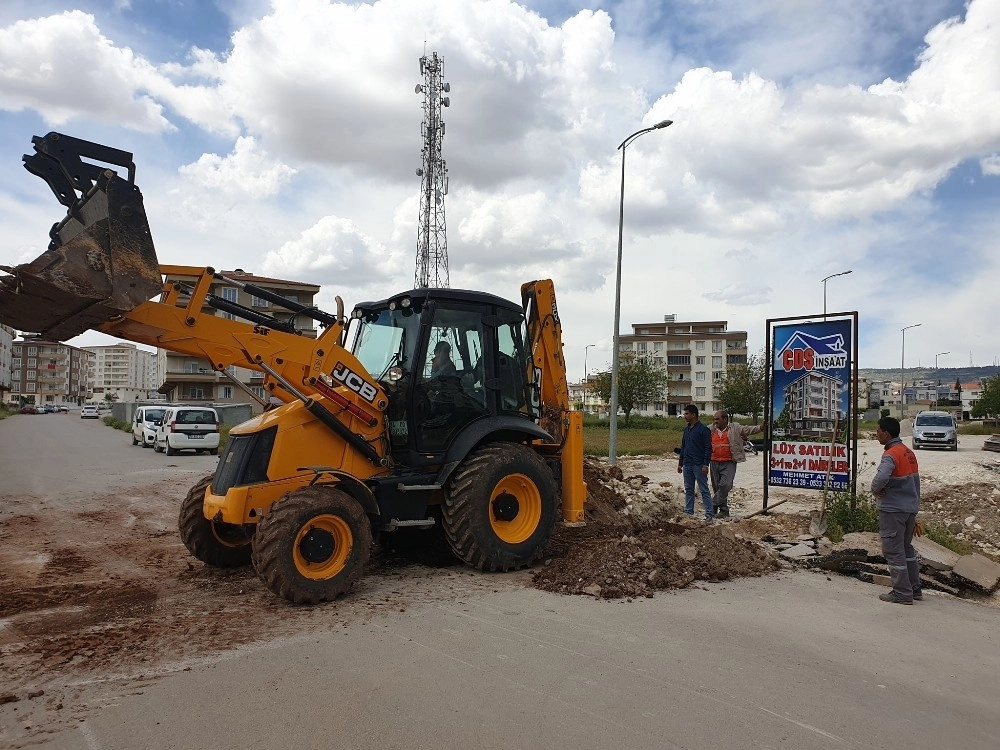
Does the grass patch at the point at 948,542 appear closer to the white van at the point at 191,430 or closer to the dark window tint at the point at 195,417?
the white van at the point at 191,430

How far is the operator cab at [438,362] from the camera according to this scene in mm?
6969

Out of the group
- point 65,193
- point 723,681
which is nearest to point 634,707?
point 723,681

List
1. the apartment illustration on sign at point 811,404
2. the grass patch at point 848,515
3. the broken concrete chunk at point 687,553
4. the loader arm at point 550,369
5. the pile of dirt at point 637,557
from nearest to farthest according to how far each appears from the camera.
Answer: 1. the pile of dirt at point 637,557
2. the broken concrete chunk at point 687,553
3. the loader arm at point 550,369
4. the grass patch at point 848,515
5. the apartment illustration on sign at point 811,404

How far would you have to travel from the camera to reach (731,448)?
10523mm

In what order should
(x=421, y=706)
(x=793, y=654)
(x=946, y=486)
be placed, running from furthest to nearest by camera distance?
(x=946, y=486) < (x=793, y=654) < (x=421, y=706)

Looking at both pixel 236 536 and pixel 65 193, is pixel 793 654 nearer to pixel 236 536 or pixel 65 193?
pixel 236 536

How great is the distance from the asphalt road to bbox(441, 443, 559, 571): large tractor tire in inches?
25.4

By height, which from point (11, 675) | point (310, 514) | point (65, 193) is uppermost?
point (65, 193)

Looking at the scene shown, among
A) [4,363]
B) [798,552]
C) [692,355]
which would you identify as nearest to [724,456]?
[798,552]

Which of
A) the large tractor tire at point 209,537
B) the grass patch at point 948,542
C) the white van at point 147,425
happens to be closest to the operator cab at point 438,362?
the large tractor tire at point 209,537

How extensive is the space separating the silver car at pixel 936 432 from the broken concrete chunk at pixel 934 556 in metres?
26.5

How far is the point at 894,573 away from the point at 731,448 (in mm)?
4140

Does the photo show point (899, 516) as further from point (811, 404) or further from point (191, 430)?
point (191, 430)

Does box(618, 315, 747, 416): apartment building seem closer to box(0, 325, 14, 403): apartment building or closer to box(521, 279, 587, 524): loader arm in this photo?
box(0, 325, 14, 403): apartment building
